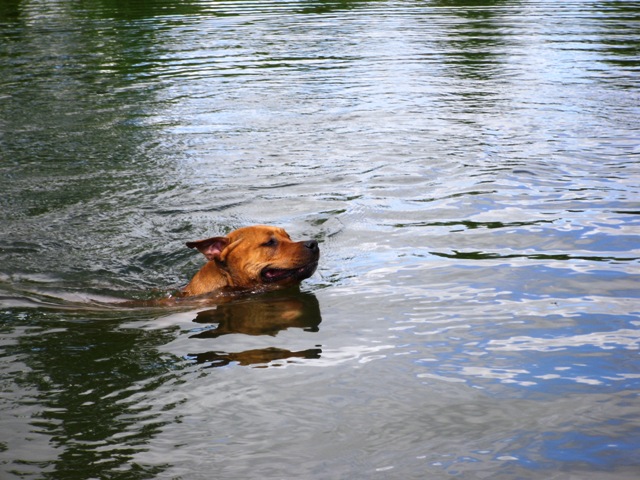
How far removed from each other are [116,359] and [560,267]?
355cm

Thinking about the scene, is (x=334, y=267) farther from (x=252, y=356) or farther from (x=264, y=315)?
(x=252, y=356)

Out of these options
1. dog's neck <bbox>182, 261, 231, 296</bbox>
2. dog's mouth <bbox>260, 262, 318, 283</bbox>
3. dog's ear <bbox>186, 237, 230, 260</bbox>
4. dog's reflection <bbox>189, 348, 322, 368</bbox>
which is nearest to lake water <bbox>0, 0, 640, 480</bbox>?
dog's reflection <bbox>189, 348, 322, 368</bbox>

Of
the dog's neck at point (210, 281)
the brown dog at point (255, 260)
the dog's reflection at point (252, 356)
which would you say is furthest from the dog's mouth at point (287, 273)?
the dog's reflection at point (252, 356)

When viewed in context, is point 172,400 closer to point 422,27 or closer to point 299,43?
point 299,43

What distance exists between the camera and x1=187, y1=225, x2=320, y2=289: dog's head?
7.00 meters

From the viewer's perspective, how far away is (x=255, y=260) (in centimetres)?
710

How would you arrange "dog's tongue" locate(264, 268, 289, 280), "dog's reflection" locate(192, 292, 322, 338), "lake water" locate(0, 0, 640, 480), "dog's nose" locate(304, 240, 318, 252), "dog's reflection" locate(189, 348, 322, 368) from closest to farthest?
"lake water" locate(0, 0, 640, 480), "dog's reflection" locate(189, 348, 322, 368), "dog's reflection" locate(192, 292, 322, 338), "dog's nose" locate(304, 240, 318, 252), "dog's tongue" locate(264, 268, 289, 280)

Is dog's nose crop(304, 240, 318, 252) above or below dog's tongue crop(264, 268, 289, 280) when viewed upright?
above

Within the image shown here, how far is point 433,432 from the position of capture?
4590 millimetres

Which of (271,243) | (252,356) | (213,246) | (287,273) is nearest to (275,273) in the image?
(287,273)

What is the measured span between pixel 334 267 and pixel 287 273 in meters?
0.74

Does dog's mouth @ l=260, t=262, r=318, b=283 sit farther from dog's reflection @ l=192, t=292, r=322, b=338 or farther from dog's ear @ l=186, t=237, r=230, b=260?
dog's ear @ l=186, t=237, r=230, b=260

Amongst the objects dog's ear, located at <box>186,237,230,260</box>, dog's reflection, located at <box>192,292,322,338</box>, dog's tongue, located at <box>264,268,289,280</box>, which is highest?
dog's ear, located at <box>186,237,230,260</box>

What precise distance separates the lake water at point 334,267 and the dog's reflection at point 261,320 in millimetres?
28
